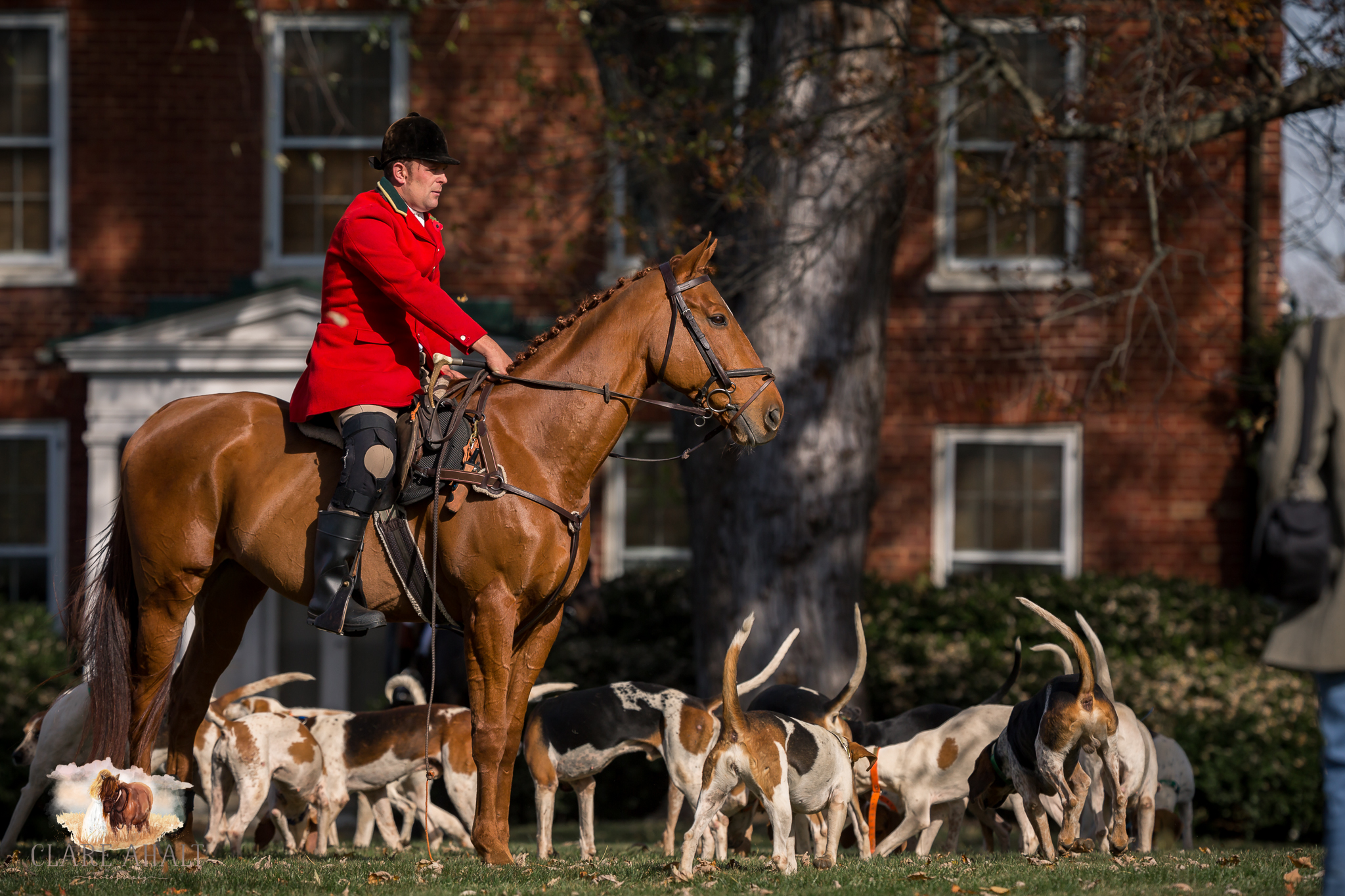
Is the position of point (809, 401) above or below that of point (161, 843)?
above

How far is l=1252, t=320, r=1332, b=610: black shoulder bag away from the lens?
3.85m

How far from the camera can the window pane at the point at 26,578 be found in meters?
13.8

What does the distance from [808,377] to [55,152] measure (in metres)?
9.18

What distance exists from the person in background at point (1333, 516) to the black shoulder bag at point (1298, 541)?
0.5 inches

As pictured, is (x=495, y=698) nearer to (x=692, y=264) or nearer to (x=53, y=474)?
(x=692, y=264)

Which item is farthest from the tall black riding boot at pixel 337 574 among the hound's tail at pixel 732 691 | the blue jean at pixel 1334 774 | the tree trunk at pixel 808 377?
the tree trunk at pixel 808 377

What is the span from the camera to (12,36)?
14.0 m

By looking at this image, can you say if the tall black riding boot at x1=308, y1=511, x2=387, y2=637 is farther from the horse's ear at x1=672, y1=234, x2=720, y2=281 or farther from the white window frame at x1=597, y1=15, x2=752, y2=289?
the white window frame at x1=597, y1=15, x2=752, y2=289

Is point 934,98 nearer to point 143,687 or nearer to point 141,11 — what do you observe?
point 143,687

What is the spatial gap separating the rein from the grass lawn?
111cm

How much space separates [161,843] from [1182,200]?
11.6 metres

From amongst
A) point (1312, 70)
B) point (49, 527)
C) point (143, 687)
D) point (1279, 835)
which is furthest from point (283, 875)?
point (49, 527)

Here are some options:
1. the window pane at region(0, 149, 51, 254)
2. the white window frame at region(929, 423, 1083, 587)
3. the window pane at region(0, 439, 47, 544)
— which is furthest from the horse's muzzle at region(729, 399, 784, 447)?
the window pane at region(0, 149, 51, 254)

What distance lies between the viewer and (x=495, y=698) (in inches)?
222
